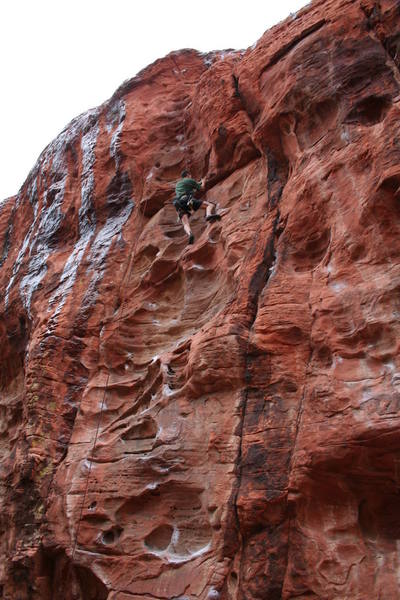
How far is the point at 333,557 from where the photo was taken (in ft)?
19.7

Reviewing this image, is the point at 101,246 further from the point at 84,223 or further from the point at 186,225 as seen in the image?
the point at 186,225

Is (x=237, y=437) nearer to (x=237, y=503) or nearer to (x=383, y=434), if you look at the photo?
(x=237, y=503)

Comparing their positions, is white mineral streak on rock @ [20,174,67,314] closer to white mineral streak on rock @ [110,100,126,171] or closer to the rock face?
the rock face

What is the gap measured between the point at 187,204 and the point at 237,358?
4.46 metres

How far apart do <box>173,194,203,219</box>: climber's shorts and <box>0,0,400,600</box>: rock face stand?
430mm

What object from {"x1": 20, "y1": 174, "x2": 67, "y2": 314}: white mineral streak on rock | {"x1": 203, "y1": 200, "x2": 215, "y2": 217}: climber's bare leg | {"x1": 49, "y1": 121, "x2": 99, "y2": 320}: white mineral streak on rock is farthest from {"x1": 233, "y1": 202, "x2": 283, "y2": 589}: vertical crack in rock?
{"x1": 20, "y1": 174, "x2": 67, "y2": 314}: white mineral streak on rock

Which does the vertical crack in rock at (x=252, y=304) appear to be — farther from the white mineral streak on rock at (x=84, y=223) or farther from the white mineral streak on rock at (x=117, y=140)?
the white mineral streak on rock at (x=117, y=140)

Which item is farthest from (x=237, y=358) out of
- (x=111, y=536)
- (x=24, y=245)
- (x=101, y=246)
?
(x=24, y=245)

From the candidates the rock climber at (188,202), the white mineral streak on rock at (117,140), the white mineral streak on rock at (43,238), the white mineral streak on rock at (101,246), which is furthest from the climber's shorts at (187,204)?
the white mineral streak on rock at (43,238)

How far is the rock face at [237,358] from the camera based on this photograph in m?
6.32

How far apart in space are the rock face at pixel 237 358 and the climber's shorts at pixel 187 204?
16.9 inches

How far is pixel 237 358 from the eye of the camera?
7.77 metres

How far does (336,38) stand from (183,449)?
6.67 m

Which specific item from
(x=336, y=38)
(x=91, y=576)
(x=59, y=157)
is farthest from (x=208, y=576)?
(x=59, y=157)
